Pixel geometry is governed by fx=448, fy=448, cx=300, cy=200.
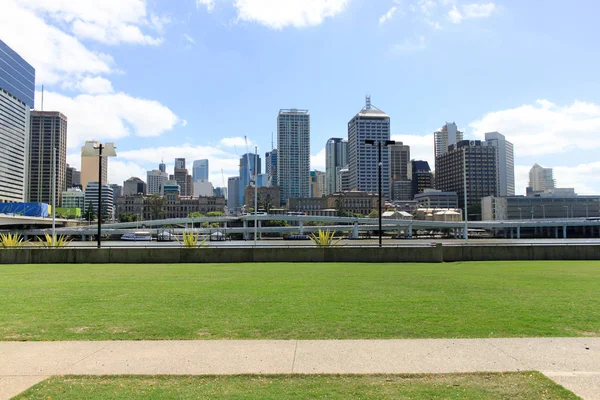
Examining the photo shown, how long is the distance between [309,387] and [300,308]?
4.82m

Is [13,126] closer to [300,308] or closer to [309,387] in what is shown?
[300,308]

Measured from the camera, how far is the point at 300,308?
1017 centimetres

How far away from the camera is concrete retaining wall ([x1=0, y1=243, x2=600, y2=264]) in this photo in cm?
2536

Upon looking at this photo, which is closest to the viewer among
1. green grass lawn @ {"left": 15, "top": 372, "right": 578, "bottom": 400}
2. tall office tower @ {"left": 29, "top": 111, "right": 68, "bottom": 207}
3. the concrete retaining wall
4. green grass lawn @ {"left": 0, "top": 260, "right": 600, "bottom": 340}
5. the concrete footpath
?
green grass lawn @ {"left": 15, "top": 372, "right": 578, "bottom": 400}

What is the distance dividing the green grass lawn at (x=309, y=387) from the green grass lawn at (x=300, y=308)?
2.07 metres

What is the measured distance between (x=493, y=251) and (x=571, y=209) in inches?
7416

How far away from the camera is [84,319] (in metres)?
9.23

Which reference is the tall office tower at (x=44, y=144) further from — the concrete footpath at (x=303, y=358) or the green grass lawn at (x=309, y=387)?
the green grass lawn at (x=309, y=387)

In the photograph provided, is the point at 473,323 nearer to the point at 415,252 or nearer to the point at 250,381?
the point at 250,381

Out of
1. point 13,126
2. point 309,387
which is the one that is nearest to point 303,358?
point 309,387

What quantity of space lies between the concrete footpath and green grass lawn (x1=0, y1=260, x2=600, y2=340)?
565mm

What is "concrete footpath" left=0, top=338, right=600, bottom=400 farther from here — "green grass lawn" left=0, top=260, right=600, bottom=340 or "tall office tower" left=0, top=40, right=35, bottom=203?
"tall office tower" left=0, top=40, right=35, bottom=203

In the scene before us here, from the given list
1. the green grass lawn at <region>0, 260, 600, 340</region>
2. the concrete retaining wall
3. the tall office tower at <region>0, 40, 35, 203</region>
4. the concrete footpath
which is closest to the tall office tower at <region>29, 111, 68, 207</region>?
the tall office tower at <region>0, 40, 35, 203</region>

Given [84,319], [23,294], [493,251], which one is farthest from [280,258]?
[84,319]
